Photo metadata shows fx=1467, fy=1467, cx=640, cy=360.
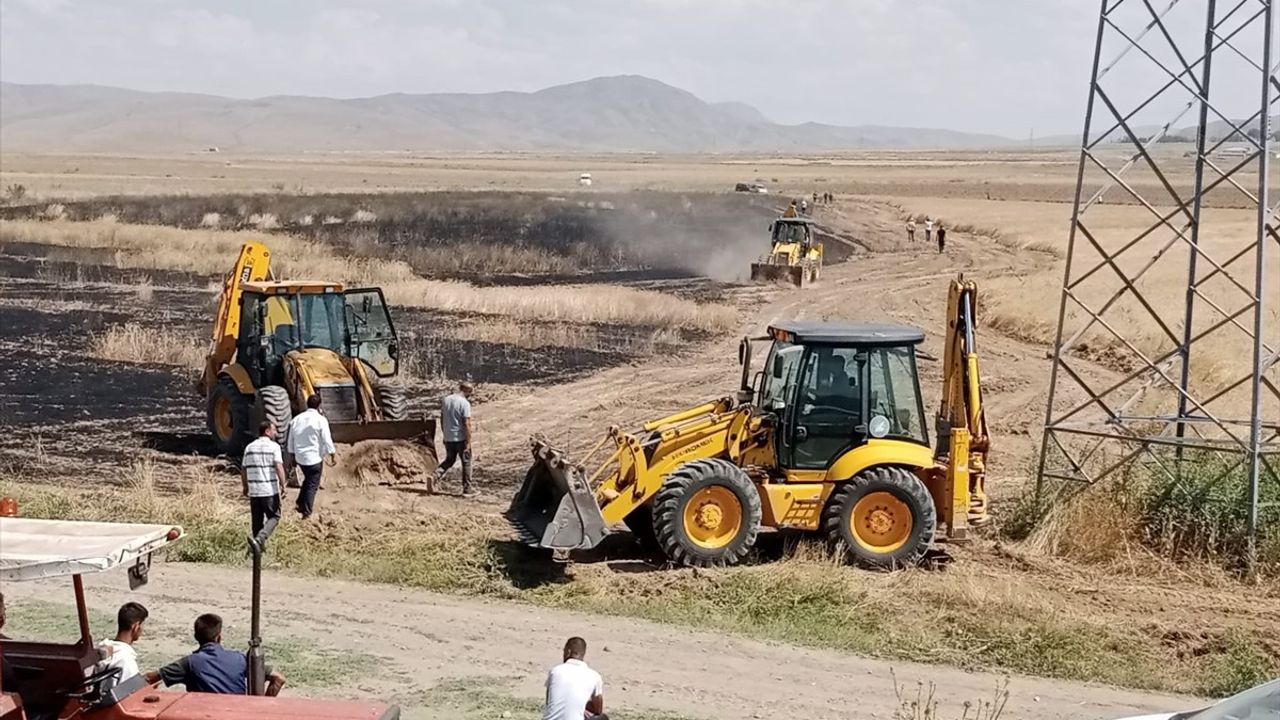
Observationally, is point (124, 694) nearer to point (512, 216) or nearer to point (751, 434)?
point (751, 434)

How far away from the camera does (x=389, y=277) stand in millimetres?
40312

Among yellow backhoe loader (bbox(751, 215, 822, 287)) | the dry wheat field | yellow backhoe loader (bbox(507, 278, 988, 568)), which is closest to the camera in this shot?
the dry wheat field

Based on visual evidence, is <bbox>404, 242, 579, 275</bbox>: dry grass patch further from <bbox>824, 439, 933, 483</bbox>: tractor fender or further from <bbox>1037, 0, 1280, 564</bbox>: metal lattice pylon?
<bbox>824, 439, 933, 483</bbox>: tractor fender

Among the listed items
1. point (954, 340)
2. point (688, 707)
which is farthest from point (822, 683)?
point (954, 340)

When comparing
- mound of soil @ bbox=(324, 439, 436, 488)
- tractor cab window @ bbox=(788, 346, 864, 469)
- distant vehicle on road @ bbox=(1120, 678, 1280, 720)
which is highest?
tractor cab window @ bbox=(788, 346, 864, 469)

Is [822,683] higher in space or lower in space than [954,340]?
lower

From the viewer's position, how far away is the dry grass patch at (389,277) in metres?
34.9

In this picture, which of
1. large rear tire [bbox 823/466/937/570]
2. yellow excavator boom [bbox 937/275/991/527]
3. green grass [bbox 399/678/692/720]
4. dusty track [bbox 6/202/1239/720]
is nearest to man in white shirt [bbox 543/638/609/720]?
green grass [bbox 399/678/692/720]

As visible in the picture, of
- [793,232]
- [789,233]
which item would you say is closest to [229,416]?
[789,233]

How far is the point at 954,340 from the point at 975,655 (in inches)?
150

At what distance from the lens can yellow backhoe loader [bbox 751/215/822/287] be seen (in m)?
43.1

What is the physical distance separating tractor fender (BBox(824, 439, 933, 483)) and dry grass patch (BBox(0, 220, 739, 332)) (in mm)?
19687

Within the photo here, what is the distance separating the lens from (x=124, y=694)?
6.82 metres

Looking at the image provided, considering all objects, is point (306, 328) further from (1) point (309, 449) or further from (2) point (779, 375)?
(2) point (779, 375)
